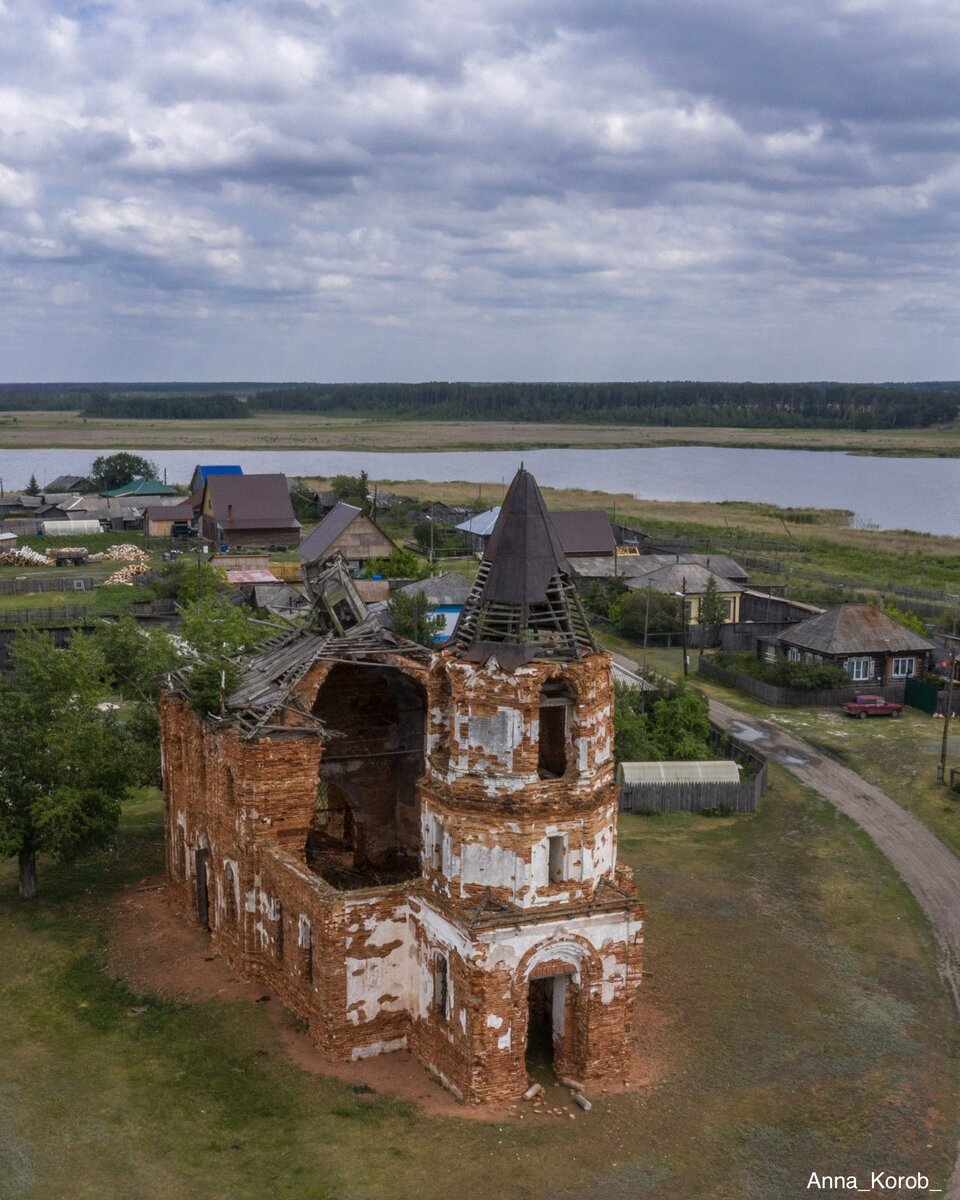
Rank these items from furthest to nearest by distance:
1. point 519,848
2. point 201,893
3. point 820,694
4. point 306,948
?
point 820,694 < point 201,893 < point 306,948 < point 519,848

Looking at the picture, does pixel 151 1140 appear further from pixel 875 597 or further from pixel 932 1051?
pixel 875 597

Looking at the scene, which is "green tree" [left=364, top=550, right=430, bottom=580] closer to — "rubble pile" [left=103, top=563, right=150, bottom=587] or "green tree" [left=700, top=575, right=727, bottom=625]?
"rubble pile" [left=103, top=563, right=150, bottom=587]

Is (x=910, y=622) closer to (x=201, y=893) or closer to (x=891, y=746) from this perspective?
(x=891, y=746)

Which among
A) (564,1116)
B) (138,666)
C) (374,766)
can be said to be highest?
(374,766)

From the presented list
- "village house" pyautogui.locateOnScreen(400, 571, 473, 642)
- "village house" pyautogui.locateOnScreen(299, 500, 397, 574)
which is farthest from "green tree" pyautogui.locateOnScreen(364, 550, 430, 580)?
"village house" pyautogui.locateOnScreen(400, 571, 473, 642)

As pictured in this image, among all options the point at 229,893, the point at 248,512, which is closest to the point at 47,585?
the point at 248,512

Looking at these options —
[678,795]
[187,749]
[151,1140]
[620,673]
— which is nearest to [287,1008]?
[151,1140]
